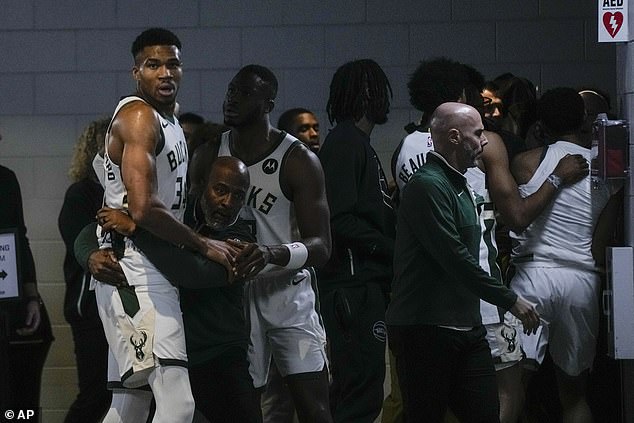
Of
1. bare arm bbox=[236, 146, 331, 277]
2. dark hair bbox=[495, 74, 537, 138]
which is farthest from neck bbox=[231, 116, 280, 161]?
dark hair bbox=[495, 74, 537, 138]

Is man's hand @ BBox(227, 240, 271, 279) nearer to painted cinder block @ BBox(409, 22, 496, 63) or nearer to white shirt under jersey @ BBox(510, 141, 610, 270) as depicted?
white shirt under jersey @ BBox(510, 141, 610, 270)

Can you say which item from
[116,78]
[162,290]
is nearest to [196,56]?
[116,78]

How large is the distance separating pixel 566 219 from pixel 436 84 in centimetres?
79

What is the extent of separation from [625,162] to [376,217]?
40.4 inches

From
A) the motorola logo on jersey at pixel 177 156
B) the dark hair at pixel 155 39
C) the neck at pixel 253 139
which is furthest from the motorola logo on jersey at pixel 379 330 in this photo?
the dark hair at pixel 155 39

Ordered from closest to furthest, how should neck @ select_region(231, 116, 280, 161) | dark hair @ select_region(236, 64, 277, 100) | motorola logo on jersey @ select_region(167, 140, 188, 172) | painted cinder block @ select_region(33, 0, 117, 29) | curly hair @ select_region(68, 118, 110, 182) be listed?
motorola logo on jersey @ select_region(167, 140, 188, 172), neck @ select_region(231, 116, 280, 161), dark hair @ select_region(236, 64, 277, 100), curly hair @ select_region(68, 118, 110, 182), painted cinder block @ select_region(33, 0, 117, 29)

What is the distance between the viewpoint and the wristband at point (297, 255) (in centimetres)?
456

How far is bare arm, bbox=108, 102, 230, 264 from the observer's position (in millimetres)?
4113

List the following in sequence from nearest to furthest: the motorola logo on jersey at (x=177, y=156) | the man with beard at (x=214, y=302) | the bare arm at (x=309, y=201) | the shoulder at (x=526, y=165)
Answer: the man with beard at (x=214, y=302) → the motorola logo on jersey at (x=177, y=156) → the bare arm at (x=309, y=201) → the shoulder at (x=526, y=165)

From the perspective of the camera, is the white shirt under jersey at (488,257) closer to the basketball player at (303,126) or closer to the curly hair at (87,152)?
the basketball player at (303,126)

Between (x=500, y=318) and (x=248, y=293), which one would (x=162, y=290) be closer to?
(x=248, y=293)

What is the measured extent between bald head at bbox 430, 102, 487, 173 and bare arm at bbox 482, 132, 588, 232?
0.77 metres

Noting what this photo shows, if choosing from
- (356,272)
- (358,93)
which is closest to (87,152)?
(358,93)

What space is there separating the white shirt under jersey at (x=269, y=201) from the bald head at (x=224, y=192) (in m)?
0.34
